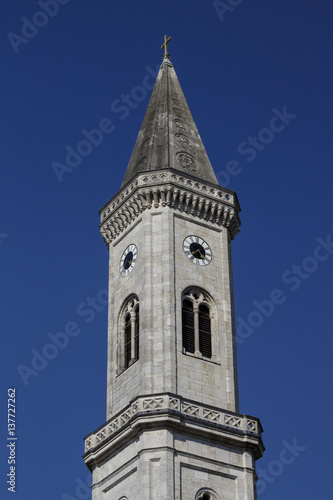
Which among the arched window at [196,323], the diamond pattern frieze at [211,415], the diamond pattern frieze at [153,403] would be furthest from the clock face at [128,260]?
the diamond pattern frieze at [211,415]

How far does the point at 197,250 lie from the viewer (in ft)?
194

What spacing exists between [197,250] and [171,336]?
234 inches

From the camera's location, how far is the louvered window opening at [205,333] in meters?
56.7

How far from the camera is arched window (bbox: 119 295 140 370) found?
56.9 meters

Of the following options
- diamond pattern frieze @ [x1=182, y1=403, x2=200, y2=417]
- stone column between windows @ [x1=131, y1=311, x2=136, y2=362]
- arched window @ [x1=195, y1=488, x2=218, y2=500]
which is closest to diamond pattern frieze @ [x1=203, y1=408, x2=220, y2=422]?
diamond pattern frieze @ [x1=182, y1=403, x2=200, y2=417]

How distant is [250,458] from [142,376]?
643 cm

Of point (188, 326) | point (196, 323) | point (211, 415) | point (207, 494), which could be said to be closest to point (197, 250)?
point (196, 323)

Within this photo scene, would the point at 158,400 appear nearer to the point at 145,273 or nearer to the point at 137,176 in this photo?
the point at 145,273

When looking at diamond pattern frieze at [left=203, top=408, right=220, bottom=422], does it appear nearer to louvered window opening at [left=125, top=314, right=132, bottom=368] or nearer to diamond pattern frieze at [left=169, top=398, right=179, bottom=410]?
diamond pattern frieze at [left=169, top=398, right=179, bottom=410]

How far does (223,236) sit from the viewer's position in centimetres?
6100

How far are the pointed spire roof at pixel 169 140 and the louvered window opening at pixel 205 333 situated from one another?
25.5 feet

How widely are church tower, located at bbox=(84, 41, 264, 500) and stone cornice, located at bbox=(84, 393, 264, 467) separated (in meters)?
0.05

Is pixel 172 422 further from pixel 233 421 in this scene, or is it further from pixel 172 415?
pixel 233 421

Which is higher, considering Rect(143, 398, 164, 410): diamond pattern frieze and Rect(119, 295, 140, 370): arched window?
Rect(119, 295, 140, 370): arched window
